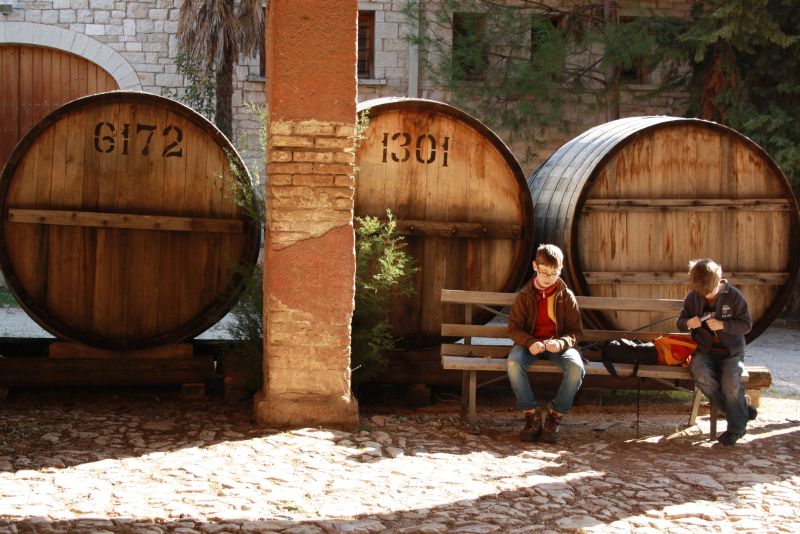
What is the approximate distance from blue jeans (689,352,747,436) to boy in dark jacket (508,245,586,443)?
28.0 inches

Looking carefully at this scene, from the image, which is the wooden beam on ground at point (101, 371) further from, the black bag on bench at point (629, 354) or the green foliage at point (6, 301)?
the green foliage at point (6, 301)

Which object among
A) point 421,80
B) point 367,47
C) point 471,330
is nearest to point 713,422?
point 471,330

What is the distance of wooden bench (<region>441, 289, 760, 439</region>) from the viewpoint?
5.79 metres

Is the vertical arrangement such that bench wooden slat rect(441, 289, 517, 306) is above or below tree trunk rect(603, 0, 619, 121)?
below

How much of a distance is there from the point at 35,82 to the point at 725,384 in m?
11.7

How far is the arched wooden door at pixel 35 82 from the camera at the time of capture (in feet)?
46.2

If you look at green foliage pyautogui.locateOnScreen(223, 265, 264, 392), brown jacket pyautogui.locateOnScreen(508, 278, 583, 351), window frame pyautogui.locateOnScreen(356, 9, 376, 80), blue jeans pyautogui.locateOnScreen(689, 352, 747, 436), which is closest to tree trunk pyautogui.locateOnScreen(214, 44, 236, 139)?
window frame pyautogui.locateOnScreen(356, 9, 376, 80)

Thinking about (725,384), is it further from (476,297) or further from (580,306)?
(476,297)

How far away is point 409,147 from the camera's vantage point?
A: 6363mm

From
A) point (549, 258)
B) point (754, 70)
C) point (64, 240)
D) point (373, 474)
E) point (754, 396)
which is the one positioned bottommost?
point (373, 474)

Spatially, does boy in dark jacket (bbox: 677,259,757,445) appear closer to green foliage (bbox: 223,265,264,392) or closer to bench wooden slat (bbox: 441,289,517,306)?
bench wooden slat (bbox: 441,289,517,306)

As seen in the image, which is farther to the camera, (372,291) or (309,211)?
(372,291)

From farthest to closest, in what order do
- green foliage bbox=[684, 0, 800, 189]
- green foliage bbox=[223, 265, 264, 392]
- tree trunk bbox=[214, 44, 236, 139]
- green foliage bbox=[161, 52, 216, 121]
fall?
green foliage bbox=[161, 52, 216, 121] → tree trunk bbox=[214, 44, 236, 139] → green foliage bbox=[684, 0, 800, 189] → green foliage bbox=[223, 265, 264, 392]

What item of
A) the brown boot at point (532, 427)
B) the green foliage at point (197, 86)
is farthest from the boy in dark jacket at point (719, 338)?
the green foliage at point (197, 86)
